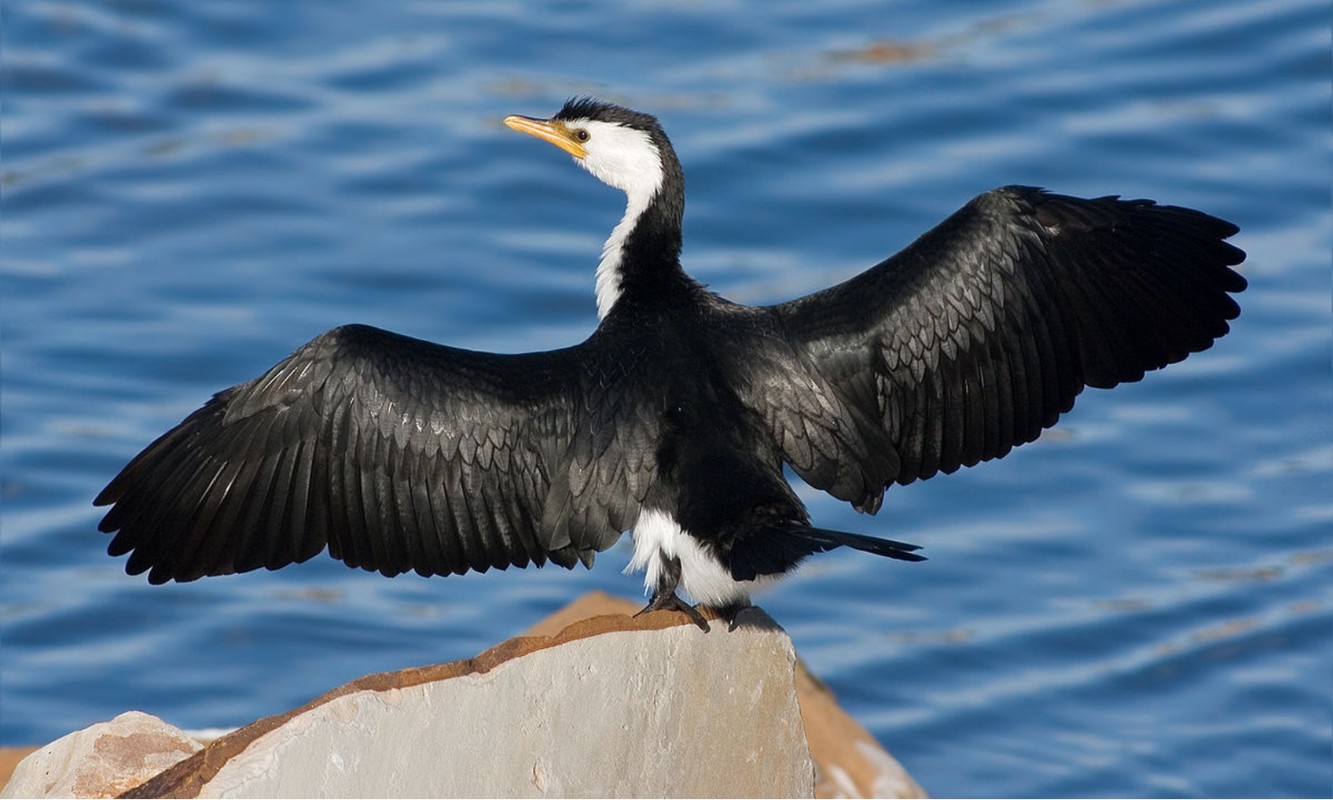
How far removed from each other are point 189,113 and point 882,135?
185 inches

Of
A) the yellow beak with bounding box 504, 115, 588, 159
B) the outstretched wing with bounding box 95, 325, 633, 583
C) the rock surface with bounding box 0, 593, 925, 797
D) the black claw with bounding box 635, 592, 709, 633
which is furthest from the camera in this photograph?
the yellow beak with bounding box 504, 115, 588, 159

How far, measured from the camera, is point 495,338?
11.9m

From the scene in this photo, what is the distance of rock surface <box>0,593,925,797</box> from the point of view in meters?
5.23

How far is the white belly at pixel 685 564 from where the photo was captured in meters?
6.18

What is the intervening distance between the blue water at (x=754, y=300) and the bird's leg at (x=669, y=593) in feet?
12.1

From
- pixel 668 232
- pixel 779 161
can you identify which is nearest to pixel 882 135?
pixel 779 161

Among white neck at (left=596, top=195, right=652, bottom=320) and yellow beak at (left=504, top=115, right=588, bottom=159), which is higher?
yellow beak at (left=504, top=115, right=588, bottom=159)

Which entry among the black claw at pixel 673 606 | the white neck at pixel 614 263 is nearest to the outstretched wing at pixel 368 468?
the black claw at pixel 673 606

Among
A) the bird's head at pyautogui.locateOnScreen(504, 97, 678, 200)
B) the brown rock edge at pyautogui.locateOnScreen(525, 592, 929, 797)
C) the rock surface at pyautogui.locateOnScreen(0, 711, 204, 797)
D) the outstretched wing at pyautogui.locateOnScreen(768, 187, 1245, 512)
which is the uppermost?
the bird's head at pyautogui.locateOnScreen(504, 97, 678, 200)

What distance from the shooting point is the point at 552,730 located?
5.66 meters

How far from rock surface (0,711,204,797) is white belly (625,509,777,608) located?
4.60 ft

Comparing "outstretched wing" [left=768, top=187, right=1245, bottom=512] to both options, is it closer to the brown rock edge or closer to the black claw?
the black claw

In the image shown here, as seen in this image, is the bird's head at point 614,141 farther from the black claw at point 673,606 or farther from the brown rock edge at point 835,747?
the brown rock edge at point 835,747

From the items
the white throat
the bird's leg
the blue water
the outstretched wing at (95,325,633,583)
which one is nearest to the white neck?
the white throat
